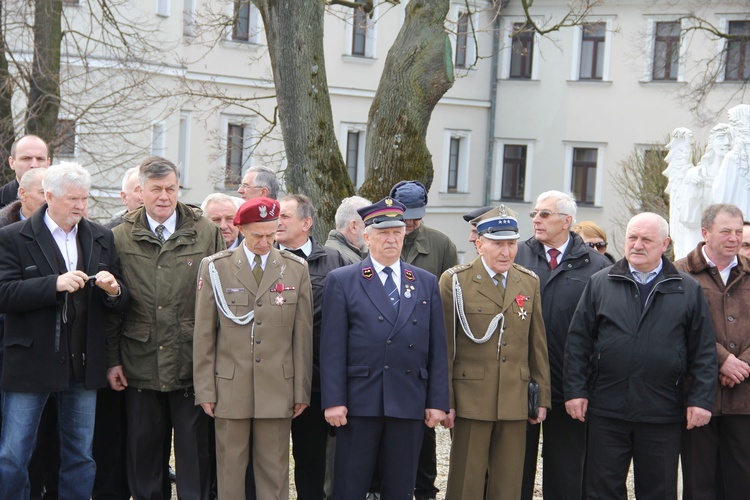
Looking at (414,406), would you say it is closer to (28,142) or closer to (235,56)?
(28,142)

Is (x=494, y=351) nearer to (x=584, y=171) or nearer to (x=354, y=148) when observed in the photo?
(x=354, y=148)

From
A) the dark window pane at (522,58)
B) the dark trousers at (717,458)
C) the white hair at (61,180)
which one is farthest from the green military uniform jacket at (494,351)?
the dark window pane at (522,58)

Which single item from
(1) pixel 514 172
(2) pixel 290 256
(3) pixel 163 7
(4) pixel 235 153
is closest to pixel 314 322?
(2) pixel 290 256

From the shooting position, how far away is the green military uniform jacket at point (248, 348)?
6.00m

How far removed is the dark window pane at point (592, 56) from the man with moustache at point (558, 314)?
2782cm

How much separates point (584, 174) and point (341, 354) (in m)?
29.4

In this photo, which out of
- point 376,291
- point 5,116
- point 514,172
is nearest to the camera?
point 376,291

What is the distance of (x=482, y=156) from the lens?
3569 cm

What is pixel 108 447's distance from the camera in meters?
6.62

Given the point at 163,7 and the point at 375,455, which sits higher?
the point at 163,7

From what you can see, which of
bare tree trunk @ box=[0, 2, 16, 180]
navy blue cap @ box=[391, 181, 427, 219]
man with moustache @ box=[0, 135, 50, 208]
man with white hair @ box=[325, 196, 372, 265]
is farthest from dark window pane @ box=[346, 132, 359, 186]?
man with white hair @ box=[325, 196, 372, 265]

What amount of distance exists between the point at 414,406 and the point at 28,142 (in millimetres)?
3647

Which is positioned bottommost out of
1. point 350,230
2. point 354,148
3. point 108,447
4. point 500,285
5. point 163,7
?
point 108,447

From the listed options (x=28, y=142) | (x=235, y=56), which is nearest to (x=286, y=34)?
(x=28, y=142)
